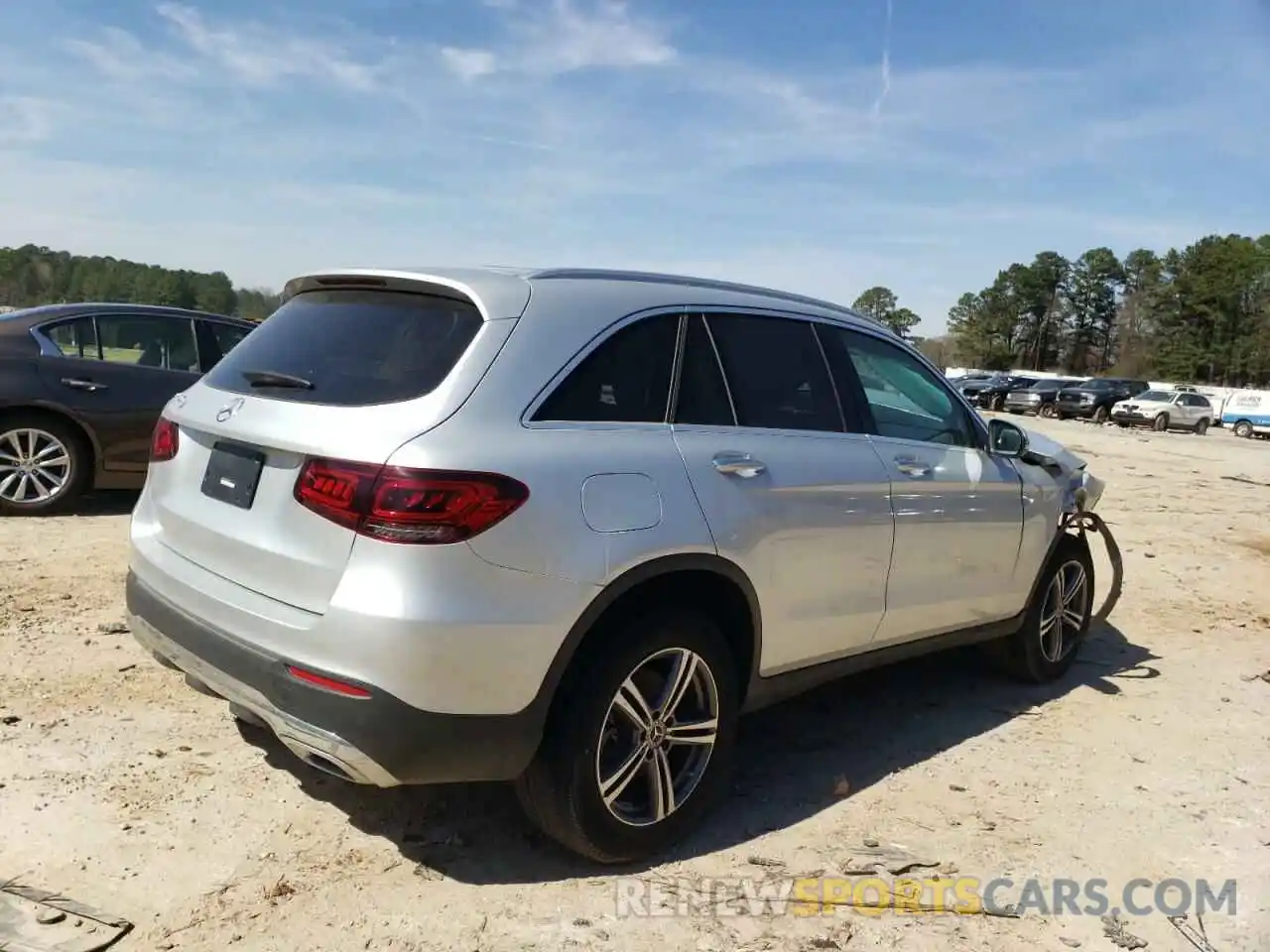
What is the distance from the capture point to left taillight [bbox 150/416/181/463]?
129 inches

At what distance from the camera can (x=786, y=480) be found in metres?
3.40

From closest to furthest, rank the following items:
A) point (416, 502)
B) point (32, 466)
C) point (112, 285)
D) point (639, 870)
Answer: point (416, 502) → point (639, 870) → point (32, 466) → point (112, 285)

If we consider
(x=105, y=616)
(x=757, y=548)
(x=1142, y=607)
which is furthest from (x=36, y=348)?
(x=1142, y=607)

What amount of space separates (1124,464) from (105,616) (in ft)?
59.1

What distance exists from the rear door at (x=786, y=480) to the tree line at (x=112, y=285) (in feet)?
5.38

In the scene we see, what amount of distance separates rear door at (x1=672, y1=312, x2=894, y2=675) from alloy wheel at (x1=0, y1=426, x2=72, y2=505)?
5726mm

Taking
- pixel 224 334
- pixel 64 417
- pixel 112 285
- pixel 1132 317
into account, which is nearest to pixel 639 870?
pixel 64 417

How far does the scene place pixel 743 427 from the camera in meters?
3.38

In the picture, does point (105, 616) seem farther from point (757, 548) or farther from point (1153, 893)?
point (1153, 893)

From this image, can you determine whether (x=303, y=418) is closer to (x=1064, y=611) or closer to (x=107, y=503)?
(x=1064, y=611)

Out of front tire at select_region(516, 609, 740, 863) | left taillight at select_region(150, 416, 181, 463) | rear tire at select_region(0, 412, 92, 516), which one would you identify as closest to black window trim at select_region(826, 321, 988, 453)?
front tire at select_region(516, 609, 740, 863)

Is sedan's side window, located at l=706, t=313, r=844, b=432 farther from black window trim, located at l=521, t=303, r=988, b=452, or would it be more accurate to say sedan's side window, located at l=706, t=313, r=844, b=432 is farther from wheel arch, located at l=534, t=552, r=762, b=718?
wheel arch, located at l=534, t=552, r=762, b=718

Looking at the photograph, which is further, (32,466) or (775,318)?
(32,466)

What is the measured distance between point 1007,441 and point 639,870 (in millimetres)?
2663
